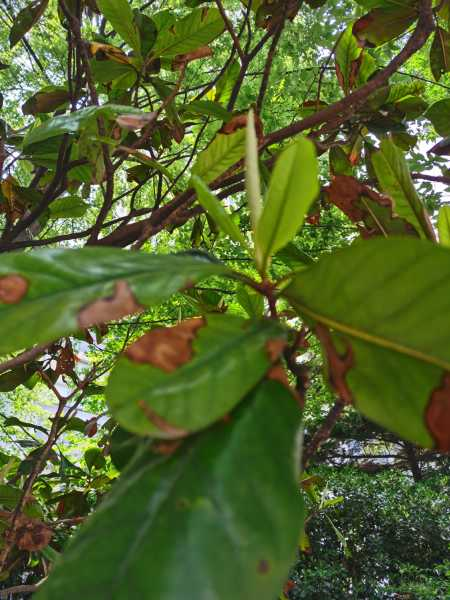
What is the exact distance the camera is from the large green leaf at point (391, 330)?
27 cm

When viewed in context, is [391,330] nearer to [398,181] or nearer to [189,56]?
[398,181]

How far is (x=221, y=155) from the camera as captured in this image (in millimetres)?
580

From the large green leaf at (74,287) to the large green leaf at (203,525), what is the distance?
0.28 feet

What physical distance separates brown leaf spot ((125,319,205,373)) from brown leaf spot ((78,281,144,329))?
0.03m

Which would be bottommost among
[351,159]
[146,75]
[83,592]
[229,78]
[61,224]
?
[83,592]

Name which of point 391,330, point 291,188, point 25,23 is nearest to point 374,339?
point 391,330

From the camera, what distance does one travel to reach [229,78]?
123 centimetres

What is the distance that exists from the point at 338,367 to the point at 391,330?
0.04 m

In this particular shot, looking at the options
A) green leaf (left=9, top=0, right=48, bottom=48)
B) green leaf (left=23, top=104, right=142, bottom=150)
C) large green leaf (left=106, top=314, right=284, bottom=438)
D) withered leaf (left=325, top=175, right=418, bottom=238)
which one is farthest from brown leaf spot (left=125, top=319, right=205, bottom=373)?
green leaf (left=9, top=0, right=48, bottom=48)

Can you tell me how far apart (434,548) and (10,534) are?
5.31 meters

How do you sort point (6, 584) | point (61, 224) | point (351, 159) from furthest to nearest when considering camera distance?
point (61, 224) < point (6, 584) < point (351, 159)

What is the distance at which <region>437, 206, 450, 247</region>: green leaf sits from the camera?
1.62ft

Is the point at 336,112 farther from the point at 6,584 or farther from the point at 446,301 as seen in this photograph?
the point at 6,584

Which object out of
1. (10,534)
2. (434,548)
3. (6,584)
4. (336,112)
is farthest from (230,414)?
(434,548)
